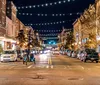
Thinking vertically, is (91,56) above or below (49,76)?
above

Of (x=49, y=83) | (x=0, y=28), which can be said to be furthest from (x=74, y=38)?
(x=49, y=83)

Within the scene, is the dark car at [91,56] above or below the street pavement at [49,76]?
above

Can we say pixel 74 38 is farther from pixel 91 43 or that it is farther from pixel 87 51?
pixel 87 51

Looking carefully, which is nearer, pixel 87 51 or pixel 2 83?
pixel 2 83

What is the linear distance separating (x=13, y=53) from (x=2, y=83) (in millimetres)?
30209

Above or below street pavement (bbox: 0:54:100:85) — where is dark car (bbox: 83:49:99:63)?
above

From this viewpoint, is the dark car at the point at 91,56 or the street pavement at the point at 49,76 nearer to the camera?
the street pavement at the point at 49,76

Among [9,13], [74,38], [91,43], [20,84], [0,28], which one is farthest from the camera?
[74,38]

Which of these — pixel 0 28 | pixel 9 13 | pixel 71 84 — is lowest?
pixel 71 84

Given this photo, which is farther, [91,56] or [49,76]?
[91,56]

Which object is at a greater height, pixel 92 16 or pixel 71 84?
pixel 92 16

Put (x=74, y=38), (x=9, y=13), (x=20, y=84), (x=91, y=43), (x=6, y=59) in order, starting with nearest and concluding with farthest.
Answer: (x=20, y=84) < (x=6, y=59) < (x=91, y=43) < (x=9, y=13) < (x=74, y=38)

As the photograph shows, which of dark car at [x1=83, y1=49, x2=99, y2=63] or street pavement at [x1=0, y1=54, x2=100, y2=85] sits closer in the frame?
street pavement at [x1=0, y1=54, x2=100, y2=85]

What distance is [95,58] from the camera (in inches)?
1855
